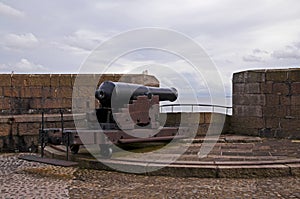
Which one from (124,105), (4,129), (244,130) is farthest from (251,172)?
(4,129)

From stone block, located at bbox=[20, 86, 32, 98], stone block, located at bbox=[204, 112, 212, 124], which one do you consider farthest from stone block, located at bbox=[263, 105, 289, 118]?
stone block, located at bbox=[20, 86, 32, 98]

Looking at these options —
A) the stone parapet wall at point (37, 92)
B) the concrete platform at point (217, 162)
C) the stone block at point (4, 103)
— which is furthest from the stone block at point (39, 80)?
the concrete platform at point (217, 162)

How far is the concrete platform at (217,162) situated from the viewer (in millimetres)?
5746

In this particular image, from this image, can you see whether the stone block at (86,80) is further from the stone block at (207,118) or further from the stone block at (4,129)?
the stone block at (207,118)

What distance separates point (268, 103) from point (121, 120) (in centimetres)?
468

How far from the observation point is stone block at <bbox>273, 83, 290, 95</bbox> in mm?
9836

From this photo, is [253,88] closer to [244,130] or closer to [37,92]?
[244,130]

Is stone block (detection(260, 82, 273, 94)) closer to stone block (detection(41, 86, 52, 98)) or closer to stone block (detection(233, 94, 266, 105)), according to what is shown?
stone block (detection(233, 94, 266, 105))

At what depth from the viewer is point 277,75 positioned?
32.6 feet

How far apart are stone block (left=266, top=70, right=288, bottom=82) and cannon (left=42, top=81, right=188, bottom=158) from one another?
332 centimetres

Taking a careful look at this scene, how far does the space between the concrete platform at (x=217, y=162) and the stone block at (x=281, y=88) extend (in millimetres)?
2044

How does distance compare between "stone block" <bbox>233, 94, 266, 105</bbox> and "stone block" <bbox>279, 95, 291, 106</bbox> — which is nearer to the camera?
"stone block" <bbox>279, 95, 291, 106</bbox>

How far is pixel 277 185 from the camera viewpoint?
523 cm

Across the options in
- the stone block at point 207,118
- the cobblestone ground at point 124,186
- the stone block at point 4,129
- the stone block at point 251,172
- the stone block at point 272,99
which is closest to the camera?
the cobblestone ground at point 124,186
